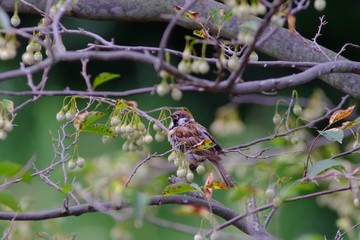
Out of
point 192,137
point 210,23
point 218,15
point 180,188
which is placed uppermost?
point 218,15

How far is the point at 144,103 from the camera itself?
4031 millimetres

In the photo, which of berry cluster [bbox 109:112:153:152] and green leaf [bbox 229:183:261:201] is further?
berry cluster [bbox 109:112:153:152]

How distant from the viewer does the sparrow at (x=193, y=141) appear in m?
2.51

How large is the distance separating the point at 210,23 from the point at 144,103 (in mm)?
1767

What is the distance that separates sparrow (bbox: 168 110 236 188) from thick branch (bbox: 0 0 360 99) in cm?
31

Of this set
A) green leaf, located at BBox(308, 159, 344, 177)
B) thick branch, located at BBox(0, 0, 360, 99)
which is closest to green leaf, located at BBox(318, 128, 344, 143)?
green leaf, located at BBox(308, 159, 344, 177)

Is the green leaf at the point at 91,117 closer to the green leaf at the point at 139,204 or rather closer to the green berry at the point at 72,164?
the green berry at the point at 72,164

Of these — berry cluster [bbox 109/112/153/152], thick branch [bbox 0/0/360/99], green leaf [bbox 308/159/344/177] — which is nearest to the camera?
green leaf [bbox 308/159/344/177]

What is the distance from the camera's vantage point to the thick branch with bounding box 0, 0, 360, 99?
2312 mm

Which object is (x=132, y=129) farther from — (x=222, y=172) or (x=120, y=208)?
(x=222, y=172)

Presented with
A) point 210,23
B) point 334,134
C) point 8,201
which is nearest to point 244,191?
point 8,201

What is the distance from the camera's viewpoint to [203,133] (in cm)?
284

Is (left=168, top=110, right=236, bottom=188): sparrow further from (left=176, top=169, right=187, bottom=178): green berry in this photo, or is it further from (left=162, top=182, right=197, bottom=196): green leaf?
(left=162, top=182, right=197, bottom=196): green leaf

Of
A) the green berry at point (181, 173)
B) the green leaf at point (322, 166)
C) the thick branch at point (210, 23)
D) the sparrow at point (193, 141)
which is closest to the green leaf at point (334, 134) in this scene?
the green leaf at point (322, 166)
